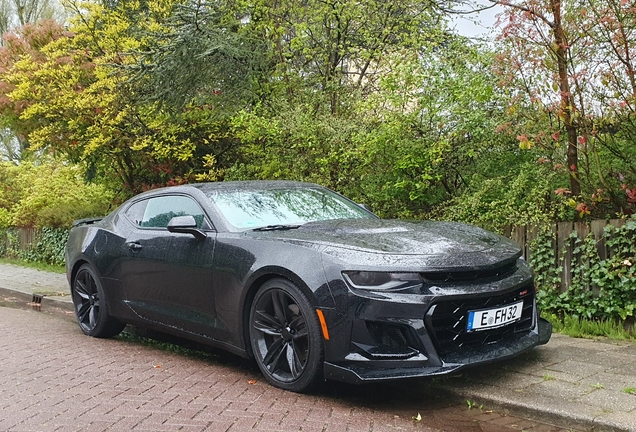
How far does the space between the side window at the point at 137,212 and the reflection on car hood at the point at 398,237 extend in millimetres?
1984

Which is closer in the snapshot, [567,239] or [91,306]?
[567,239]

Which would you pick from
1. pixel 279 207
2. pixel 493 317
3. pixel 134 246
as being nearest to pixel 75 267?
pixel 134 246

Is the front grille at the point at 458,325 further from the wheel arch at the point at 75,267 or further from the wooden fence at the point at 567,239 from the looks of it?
the wheel arch at the point at 75,267

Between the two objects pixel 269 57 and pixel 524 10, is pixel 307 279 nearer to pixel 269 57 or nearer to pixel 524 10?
pixel 524 10

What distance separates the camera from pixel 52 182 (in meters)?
16.7

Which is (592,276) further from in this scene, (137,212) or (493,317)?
(137,212)

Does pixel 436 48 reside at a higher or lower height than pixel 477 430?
higher

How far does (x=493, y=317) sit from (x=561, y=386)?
62cm

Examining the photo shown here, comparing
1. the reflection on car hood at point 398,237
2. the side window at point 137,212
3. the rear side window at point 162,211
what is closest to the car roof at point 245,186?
the rear side window at point 162,211

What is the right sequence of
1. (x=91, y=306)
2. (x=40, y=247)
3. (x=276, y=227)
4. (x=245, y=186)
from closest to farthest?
(x=276, y=227)
(x=245, y=186)
(x=91, y=306)
(x=40, y=247)

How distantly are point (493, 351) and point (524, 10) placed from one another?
368 centimetres

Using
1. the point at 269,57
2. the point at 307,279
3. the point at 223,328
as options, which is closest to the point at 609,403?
the point at 307,279

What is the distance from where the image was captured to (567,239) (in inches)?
241

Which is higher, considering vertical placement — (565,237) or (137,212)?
(137,212)
